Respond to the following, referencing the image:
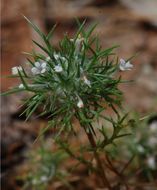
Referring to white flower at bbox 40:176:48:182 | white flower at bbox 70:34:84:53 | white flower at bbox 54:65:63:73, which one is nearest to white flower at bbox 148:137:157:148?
white flower at bbox 40:176:48:182

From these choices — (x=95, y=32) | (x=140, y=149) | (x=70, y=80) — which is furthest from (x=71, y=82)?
(x=95, y=32)

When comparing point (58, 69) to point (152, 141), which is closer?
point (58, 69)

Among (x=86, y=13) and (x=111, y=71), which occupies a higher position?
(x=86, y=13)

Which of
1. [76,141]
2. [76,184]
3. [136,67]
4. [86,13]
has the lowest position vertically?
[76,184]

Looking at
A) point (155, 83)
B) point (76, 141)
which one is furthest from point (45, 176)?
point (155, 83)

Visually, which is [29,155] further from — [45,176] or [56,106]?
[56,106]

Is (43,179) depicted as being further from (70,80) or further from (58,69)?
(58,69)

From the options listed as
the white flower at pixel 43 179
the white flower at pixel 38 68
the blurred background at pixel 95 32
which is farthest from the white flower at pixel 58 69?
the blurred background at pixel 95 32

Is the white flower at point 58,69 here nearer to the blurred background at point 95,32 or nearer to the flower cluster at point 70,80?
the flower cluster at point 70,80
